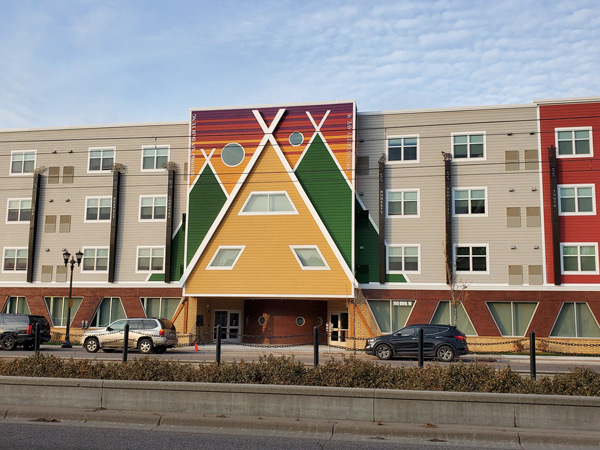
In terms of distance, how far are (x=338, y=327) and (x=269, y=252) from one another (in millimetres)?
6410

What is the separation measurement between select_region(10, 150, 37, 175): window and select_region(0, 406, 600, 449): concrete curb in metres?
31.7

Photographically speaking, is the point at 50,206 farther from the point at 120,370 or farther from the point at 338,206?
the point at 120,370

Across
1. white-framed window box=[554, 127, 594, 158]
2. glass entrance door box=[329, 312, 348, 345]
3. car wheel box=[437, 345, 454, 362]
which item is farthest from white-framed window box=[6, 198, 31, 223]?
white-framed window box=[554, 127, 594, 158]

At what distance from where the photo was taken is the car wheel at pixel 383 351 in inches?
1016

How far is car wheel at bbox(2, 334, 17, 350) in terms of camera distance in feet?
93.3

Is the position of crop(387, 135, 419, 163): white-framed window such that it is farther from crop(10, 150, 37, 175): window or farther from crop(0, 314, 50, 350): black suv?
crop(10, 150, 37, 175): window

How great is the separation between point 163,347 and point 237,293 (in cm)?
733

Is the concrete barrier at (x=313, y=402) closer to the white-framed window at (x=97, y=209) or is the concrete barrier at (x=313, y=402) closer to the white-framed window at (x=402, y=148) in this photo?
the white-framed window at (x=402, y=148)

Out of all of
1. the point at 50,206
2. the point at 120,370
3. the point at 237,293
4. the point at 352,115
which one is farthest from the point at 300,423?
the point at 50,206

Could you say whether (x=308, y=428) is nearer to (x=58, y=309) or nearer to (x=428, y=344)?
(x=428, y=344)

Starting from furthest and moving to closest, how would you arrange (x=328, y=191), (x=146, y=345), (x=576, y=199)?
1. (x=328, y=191)
2. (x=576, y=199)
3. (x=146, y=345)

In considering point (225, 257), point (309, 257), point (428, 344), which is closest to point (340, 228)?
point (309, 257)

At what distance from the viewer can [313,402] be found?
11.1 metres

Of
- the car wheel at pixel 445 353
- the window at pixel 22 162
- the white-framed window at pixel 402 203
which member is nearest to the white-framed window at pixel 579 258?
the white-framed window at pixel 402 203
